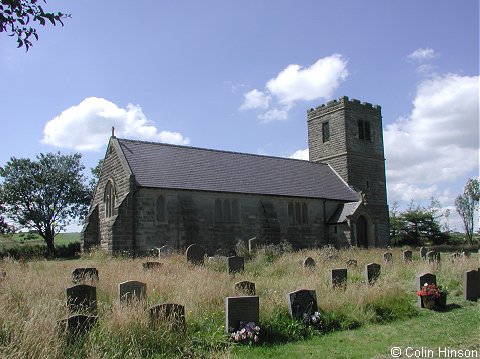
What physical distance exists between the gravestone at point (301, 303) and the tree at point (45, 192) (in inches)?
1367

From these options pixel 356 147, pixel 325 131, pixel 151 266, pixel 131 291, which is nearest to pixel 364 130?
pixel 356 147

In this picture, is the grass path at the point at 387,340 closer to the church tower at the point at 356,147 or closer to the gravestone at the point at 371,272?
the gravestone at the point at 371,272

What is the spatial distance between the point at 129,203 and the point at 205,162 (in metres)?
7.06

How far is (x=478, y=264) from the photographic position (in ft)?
53.3

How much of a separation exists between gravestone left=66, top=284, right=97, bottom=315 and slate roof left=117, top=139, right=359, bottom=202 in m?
15.0

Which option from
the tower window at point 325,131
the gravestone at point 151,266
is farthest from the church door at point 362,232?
the gravestone at point 151,266

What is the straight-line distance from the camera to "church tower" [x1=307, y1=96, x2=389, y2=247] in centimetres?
3584

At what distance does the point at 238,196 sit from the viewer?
2742 centimetres

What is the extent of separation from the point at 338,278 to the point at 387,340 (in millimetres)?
3473

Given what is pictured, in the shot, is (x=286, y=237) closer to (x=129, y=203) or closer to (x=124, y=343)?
(x=129, y=203)

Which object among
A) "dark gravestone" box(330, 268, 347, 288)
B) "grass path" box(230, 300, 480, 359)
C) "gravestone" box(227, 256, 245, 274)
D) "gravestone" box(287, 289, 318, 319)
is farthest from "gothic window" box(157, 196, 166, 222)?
"grass path" box(230, 300, 480, 359)

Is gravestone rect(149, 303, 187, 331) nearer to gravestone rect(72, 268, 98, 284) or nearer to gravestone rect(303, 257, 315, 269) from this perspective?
gravestone rect(72, 268, 98, 284)

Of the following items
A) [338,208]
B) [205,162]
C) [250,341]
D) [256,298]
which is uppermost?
[205,162]

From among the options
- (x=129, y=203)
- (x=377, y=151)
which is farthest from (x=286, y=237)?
(x=377, y=151)
